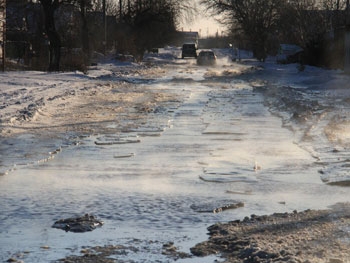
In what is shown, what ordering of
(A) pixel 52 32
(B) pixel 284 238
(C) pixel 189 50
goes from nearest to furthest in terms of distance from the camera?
1. (B) pixel 284 238
2. (A) pixel 52 32
3. (C) pixel 189 50

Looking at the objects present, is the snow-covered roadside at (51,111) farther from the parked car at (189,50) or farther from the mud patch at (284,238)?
the parked car at (189,50)

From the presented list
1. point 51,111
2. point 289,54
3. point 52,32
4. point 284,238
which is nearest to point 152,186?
point 284,238

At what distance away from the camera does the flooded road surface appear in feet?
17.4

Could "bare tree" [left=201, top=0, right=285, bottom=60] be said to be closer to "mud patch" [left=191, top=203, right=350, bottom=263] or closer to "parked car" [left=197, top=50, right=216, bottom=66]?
"parked car" [left=197, top=50, right=216, bottom=66]

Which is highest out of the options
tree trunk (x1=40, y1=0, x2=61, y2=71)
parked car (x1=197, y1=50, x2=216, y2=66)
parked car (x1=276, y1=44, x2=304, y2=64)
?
tree trunk (x1=40, y1=0, x2=61, y2=71)

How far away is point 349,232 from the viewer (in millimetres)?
5289

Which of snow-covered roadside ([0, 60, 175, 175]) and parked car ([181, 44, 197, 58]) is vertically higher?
snow-covered roadside ([0, 60, 175, 175])

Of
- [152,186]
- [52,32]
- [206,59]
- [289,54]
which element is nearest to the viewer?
[152,186]

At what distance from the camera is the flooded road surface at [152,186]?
17.4ft

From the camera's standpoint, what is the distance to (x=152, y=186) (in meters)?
7.36

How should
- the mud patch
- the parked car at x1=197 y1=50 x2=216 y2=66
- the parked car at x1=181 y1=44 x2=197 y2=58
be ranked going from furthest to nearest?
the parked car at x1=181 y1=44 x2=197 y2=58 → the parked car at x1=197 y1=50 x2=216 y2=66 → the mud patch

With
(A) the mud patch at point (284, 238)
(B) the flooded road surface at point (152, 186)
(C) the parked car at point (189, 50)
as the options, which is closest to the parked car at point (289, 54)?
(C) the parked car at point (189, 50)

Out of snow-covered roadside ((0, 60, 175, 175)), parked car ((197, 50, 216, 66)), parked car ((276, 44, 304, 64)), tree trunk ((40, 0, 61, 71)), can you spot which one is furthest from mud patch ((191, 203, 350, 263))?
parked car ((197, 50, 216, 66))

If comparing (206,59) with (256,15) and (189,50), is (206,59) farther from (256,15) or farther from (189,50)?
(189,50)
